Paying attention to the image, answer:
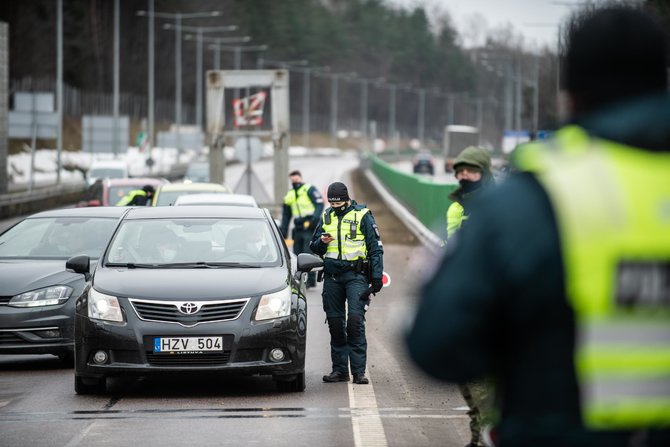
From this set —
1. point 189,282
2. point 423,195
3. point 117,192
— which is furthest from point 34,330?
point 423,195

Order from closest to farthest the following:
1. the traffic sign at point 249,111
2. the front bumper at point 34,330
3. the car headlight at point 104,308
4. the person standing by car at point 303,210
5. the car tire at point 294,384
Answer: the car headlight at point 104,308 → the car tire at point 294,384 → the front bumper at point 34,330 → the person standing by car at point 303,210 → the traffic sign at point 249,111

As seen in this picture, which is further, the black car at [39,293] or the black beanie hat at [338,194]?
the black car at [39,293]

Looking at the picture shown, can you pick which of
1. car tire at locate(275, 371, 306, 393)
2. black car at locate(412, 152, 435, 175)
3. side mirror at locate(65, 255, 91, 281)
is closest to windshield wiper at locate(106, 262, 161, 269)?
side mirror at locate(65, 255, 91, 281)

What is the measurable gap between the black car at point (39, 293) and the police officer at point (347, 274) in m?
2.13

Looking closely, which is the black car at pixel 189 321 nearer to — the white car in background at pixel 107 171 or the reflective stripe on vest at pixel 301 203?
the reflective stripe on vest at pixel 301 203

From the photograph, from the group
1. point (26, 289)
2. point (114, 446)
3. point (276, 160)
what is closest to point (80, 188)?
point (276, 160)

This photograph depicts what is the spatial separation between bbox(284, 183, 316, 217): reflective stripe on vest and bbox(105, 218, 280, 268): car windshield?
9438mm

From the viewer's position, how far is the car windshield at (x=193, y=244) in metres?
11.6

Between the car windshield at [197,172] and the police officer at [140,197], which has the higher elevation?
the police officer at [140,197]

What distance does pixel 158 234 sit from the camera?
11.9 m

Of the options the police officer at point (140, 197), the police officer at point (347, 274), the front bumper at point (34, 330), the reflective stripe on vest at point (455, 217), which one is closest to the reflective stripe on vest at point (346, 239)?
the police officer at point (347, 274)

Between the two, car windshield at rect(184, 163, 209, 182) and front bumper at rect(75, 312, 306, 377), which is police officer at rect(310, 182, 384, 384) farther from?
car windshield at rect(184, 163, 209, 182)

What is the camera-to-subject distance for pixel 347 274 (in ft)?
38.8

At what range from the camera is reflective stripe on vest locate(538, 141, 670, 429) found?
2.79 meters
